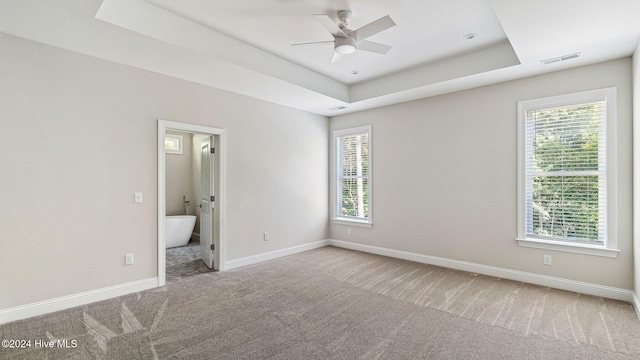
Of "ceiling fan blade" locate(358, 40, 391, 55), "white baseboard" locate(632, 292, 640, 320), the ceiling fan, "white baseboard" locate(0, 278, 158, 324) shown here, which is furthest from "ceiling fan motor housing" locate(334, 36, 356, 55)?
"white baseboard" locate(632, 292, 640, 320)

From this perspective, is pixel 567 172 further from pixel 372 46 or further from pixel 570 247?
pixel 372 46

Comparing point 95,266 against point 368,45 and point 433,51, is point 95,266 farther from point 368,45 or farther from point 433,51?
point 433,51

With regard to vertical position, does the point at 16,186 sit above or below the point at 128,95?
below

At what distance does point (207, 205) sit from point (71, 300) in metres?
2.06

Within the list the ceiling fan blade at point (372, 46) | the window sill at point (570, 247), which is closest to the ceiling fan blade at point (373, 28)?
the ceiling fan blade at point (372, 46)

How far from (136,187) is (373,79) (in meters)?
3.86

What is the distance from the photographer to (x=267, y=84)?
4164 millimetres

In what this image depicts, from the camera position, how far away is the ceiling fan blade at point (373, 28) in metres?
2.53

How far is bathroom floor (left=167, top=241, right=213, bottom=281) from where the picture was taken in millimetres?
4277

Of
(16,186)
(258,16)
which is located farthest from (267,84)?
(16,186)

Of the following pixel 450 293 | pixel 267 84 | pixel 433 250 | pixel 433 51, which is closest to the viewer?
pixel 450 293

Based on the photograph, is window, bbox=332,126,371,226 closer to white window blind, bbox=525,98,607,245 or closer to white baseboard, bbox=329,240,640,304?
white baseboard, bbox=329,240,640,304

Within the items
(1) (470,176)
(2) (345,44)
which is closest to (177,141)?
(2) (345,44)

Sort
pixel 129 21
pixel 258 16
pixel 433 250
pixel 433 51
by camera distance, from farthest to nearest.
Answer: pixel 433 250
pixel 433 51
pixel 258 16
pixel 129 21
